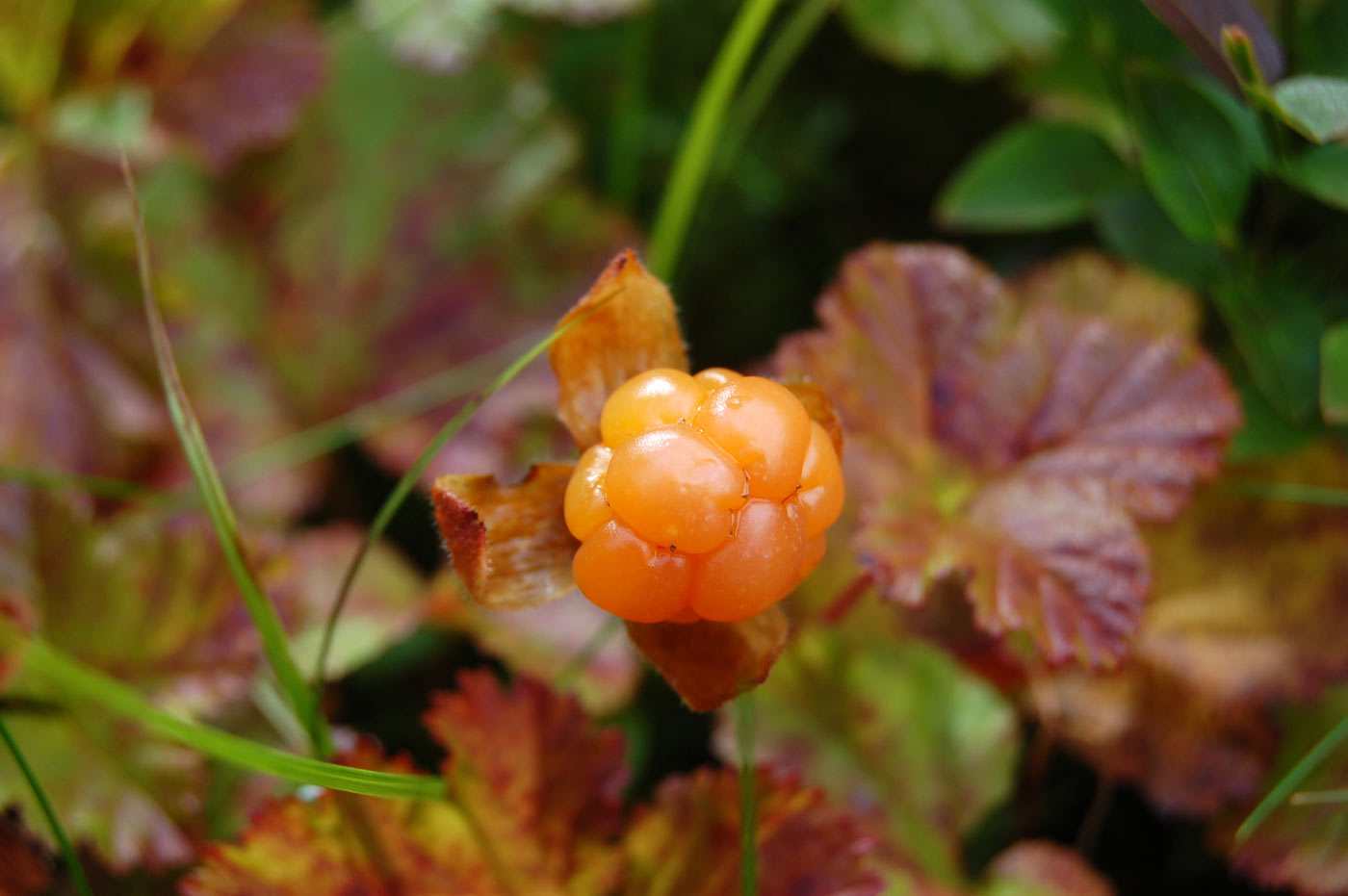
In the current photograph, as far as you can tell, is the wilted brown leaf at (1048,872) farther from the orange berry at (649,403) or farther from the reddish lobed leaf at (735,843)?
the orange berry at (649,403)

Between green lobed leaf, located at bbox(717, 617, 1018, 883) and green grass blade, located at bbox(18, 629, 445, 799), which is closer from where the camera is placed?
green grass blade, located at bbox(18, 629, 445, 799)

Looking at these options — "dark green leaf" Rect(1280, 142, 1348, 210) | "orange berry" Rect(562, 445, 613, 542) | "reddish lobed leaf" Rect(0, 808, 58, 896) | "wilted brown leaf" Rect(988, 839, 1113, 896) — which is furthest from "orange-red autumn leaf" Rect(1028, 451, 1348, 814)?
"reddish lobed leaf" Rect(0, 808, 58, 896)

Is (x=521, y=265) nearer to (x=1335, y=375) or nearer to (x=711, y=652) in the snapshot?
(x=711, y=652)

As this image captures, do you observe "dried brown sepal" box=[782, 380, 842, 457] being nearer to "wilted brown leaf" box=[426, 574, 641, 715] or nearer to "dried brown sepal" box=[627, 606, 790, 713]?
"dried brown sepal" box=[627, 606, 790, 713]

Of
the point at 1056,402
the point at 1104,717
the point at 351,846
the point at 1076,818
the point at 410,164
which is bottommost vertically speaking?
the point at 1076,818

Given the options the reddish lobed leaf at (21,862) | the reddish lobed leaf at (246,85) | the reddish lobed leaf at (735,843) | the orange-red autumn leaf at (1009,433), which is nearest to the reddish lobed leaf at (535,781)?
the reddish lobed leaf at (735,843)

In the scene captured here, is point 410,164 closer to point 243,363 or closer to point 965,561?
point 243,363

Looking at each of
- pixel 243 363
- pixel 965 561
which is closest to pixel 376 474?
pixel 243 363
